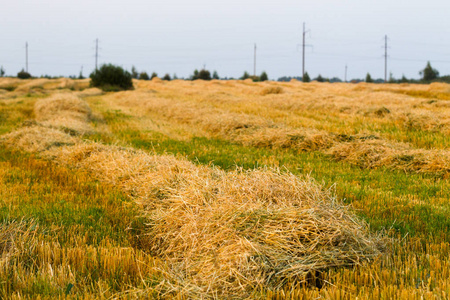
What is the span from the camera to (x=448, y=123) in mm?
10422

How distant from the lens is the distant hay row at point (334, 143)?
273 inches

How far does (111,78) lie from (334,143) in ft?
130

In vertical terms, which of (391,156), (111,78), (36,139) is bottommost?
(391,156)

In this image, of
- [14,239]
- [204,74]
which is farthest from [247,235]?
[204,74]

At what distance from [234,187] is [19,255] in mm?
1999

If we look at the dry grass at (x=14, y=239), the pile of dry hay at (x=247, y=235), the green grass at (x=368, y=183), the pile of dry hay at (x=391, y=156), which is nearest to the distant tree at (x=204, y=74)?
the green grass at (x=368, y=183)

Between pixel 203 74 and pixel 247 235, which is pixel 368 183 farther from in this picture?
pixel 203 74

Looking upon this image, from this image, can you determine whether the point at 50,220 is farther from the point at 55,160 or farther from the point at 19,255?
the point at 55,160

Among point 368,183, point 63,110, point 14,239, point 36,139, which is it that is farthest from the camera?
point 63,110

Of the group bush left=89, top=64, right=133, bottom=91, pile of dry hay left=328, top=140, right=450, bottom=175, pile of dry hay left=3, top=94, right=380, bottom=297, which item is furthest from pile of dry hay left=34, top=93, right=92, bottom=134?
bush left=89, top=64, right=133, bottom=91

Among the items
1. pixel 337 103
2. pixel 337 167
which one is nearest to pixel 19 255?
pixel 337 167

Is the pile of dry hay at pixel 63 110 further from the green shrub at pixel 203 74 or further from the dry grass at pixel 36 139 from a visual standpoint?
the green shrub at pixel 203 74

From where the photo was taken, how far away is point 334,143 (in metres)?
8.72

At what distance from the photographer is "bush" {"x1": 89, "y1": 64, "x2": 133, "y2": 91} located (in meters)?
44.4
